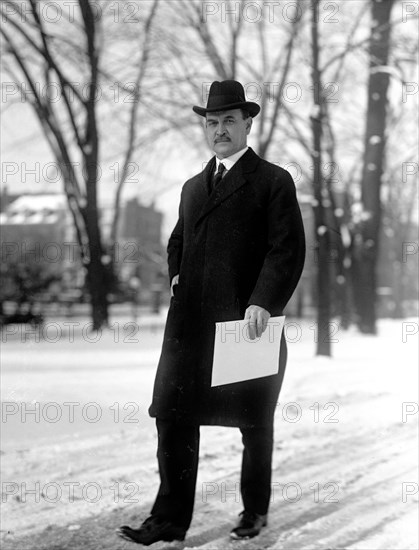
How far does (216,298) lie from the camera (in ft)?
5.68

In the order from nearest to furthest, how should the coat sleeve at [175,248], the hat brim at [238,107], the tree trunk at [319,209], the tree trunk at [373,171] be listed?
1. the hat brim at [238,107]
2. the coat sleeve at [175,248]
3. the tree trunk at [319,209]
4. the tree trunk at [373,171]

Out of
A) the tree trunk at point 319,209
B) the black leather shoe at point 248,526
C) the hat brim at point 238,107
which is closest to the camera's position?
the hat brim at point 238,107

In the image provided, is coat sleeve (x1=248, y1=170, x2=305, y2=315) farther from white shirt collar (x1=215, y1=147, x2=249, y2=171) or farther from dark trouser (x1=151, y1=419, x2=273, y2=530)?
dark trouser (x1=151, y1=419, x2=273, y2=530)

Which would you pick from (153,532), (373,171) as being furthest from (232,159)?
(373,171)

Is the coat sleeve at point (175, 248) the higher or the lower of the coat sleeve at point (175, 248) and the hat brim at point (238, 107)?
the lower

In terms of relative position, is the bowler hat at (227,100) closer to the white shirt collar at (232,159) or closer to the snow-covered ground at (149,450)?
the white shirt collar at (232,159)

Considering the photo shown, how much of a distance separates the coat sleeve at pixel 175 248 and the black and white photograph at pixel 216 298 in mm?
10

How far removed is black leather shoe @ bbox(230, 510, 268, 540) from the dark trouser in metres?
0.05

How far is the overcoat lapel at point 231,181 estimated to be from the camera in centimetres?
178

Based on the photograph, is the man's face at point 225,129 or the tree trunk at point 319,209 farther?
the tree trunk at point 319,209

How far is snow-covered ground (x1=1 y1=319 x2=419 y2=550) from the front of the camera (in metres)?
2.12

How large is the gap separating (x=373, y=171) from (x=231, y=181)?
1.52 metres

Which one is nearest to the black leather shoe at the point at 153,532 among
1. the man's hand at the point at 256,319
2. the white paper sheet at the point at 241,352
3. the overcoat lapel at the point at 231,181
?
the white paper sheet at the point at 241,352

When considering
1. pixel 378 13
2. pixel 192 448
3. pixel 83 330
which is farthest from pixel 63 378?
pixel 378 13
